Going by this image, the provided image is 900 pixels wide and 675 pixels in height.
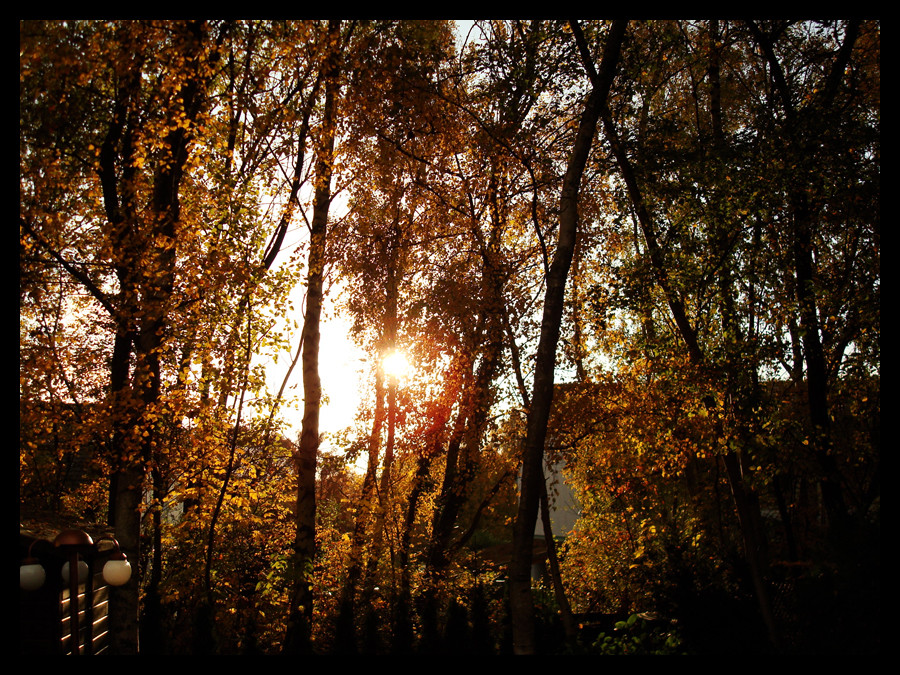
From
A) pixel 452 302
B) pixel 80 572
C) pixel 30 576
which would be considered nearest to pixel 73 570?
pixel 80 572

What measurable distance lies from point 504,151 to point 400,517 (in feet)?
20.5

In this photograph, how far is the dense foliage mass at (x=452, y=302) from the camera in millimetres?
6102

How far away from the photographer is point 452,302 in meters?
9.46

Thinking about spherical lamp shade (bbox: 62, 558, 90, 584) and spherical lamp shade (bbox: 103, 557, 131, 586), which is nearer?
spherical lamp shade (bbox: 103, 557, 131, 586)

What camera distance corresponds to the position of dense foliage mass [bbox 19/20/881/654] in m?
6.10

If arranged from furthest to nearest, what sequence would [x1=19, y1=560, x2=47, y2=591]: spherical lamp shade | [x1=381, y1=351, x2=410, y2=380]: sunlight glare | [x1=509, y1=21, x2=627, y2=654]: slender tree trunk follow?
[x1=381, y1=351, x2=410, y2=380]: sunlight glare
[x1=509, y1=21, x2=627, y2=654]: slender tree trunk
[x1=19, y1=560, x2=47, y2=591]: spherical lamp shade

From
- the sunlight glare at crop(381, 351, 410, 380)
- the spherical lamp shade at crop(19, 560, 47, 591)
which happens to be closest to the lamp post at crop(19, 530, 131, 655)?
the spherical lamp shade at crop(19, 560, 47, 591)

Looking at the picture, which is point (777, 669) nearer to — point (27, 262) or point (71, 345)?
point (27, 262)

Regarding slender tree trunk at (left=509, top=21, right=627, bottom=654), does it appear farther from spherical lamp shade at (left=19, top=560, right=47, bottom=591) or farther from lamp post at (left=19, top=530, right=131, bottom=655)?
spherical lamp shade at (left=19, top=560, right=47, bottom=591)

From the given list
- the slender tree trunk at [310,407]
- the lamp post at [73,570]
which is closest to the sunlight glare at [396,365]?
the slender tree trunk at [310,407]

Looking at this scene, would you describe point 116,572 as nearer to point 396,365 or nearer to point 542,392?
point 542,392

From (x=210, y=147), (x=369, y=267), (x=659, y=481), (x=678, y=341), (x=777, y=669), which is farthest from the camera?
(x=659, y=481)

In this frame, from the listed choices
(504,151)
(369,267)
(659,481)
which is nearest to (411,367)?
(369,267)

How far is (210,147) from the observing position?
6605 mm
